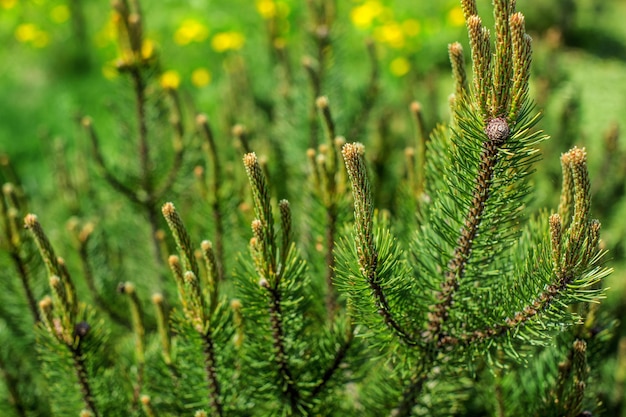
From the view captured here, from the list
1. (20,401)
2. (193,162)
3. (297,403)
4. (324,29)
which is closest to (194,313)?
(297,403)

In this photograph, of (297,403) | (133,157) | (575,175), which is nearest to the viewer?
(575,175)

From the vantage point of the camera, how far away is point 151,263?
2.07m

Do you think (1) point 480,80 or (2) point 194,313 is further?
(2) point 194,313

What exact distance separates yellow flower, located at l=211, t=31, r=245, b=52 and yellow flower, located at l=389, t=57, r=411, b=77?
1.47 m

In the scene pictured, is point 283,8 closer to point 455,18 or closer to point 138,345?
point 455,18

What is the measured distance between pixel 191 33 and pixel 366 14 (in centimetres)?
183

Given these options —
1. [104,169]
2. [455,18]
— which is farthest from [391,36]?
[104,169]

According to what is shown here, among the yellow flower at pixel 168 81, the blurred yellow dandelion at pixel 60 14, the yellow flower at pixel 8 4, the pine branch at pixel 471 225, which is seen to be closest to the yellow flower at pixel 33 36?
the blurred yellow dandelion at pixel 60 14

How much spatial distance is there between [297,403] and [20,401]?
72cm

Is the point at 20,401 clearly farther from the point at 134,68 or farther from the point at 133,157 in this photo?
the point at 134,68

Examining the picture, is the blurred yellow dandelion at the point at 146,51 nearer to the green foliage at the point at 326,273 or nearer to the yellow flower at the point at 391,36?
the green foliage at the point at 326,273

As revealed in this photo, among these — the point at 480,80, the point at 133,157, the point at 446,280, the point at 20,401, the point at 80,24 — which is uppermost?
the point at 80,24

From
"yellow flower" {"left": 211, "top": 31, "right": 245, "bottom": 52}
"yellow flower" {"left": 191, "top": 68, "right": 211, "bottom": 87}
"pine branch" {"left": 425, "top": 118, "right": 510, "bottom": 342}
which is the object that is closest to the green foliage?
"pine branch" {"left": 425, "top": 118, "right": 510, "bottom": 342}

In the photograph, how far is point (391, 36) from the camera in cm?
618
